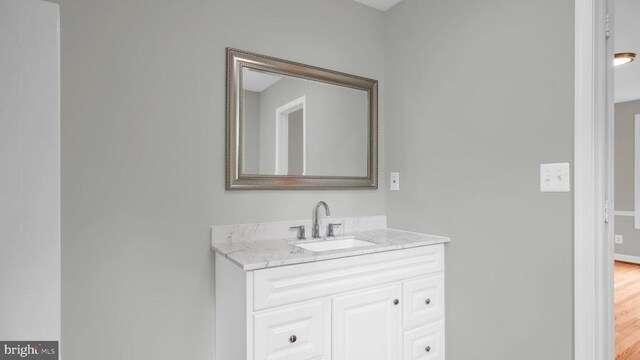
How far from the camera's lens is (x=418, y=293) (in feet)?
6.03

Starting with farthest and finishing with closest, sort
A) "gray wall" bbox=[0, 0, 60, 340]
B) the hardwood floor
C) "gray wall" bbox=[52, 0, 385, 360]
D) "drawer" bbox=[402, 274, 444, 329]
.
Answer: the hardwood floor < "drawer" bbox=[402, 274, 444, 329] < "gray wall" bbox=[52, 0, 385, 360] < "gray wall" bbox=[0, 0, 60, 340]

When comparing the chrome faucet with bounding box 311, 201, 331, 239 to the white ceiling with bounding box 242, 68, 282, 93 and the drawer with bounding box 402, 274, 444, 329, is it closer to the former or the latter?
the drawer with bounding box 402, 274, 444, 329

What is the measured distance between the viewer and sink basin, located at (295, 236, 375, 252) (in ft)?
6.42

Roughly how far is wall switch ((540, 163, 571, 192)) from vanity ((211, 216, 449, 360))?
612 millimetres

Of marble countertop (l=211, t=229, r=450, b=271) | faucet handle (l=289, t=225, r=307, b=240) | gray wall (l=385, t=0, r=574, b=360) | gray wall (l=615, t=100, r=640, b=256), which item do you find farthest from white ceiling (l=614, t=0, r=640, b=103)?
faucet handle (l=289, t=225, r=307, b=240)

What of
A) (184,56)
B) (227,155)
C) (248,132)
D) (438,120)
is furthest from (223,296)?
(438,120)

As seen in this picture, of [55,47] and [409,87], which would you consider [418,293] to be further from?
[55,47]

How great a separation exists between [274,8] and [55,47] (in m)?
1.10

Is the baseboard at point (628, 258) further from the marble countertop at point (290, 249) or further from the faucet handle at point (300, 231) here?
the faucet handle at point (300, 231)

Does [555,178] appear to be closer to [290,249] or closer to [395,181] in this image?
[395,181]

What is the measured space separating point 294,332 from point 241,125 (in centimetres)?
109

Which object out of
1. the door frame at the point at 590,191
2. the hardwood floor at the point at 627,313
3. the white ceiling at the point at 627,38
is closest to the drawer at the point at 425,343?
the door frame at the point at 590,191

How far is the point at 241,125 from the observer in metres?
1.85

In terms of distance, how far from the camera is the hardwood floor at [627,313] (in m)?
2.36
